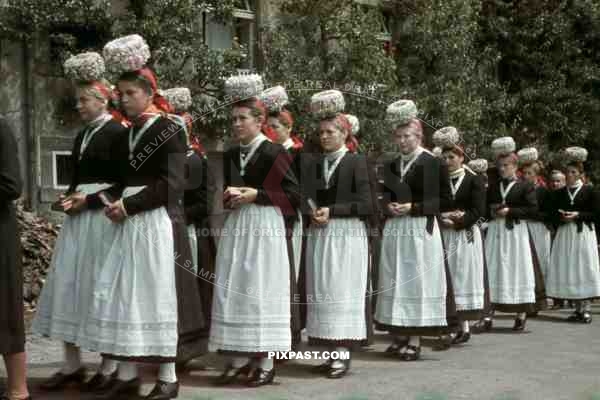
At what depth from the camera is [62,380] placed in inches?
261

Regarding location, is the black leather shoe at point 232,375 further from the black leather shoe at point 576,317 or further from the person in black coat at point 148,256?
the black leather shoe at point 576,317

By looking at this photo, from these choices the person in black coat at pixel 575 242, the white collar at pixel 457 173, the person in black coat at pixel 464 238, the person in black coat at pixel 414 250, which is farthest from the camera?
the person in black coat at pixel 575 242

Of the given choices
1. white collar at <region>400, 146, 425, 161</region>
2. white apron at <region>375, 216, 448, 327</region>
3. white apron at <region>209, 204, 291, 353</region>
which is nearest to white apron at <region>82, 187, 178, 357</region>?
white apron at <region>209, 204, 291, 353</region>

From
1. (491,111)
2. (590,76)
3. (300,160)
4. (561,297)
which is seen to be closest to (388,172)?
(300,160)

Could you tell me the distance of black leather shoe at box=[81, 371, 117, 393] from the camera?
21.3ft

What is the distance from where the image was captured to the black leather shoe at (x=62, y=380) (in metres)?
6.57

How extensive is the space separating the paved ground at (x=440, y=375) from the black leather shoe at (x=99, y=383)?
0.11 m

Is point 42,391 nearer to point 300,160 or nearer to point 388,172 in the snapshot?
point 300,160

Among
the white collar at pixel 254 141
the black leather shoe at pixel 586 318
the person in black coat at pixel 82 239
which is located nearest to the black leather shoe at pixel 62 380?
the person in black coat at pixel 82 239

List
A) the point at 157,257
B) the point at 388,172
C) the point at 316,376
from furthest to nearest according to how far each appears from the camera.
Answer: the point at 388,172, the point at 316,376, the point at 157,257

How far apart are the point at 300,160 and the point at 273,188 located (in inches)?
31.8

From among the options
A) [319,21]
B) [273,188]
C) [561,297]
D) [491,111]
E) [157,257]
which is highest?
[319,21]

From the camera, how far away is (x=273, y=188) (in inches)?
270

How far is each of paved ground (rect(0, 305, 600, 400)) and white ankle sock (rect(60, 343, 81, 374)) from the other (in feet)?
0.70
